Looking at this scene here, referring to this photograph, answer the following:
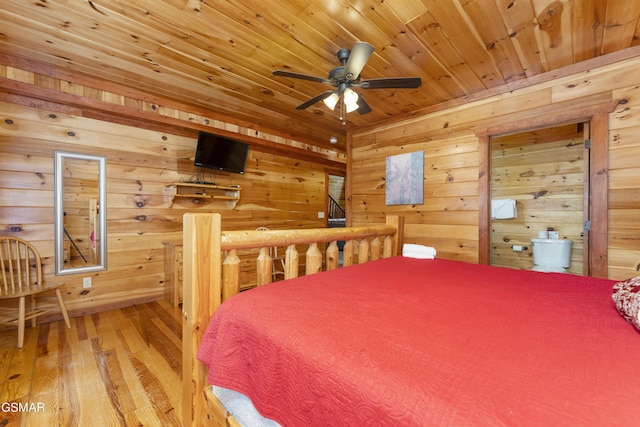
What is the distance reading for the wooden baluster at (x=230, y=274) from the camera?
3.85ft

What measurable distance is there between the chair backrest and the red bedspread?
2626 mm

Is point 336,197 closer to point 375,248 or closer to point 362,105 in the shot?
point 362,105

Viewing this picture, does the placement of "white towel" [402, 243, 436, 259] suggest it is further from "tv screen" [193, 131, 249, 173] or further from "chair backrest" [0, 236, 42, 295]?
"chair backrest" [0, 236, 42, 295]

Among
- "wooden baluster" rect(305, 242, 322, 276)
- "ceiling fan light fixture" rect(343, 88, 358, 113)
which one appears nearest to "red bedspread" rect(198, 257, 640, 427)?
"wooden baluster" rect(305, 242, 322, 276)

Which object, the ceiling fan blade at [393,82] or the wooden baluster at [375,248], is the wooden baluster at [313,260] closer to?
the wooden baluster at [375,248]

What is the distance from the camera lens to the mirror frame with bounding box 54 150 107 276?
2711mm

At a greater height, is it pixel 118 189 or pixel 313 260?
pixel 118 189

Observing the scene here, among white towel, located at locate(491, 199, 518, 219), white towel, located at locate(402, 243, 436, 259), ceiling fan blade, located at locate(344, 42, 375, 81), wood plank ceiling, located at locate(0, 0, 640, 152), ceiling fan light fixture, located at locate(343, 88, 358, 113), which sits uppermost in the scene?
wood plank ceiling, located at locate(0, 0, 640, 152)

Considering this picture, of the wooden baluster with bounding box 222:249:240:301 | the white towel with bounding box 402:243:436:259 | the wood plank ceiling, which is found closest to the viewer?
the wooden baluster with bounding box 222:249:240:301

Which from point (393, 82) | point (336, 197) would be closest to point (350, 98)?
point (393, 82)

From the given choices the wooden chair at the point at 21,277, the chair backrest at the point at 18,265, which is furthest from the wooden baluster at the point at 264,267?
the chair backrest at the point at 18,265

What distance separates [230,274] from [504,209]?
4.24 m

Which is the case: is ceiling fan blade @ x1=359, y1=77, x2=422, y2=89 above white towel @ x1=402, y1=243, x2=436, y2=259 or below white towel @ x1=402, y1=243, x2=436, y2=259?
above

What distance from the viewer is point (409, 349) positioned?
2.18 ft
